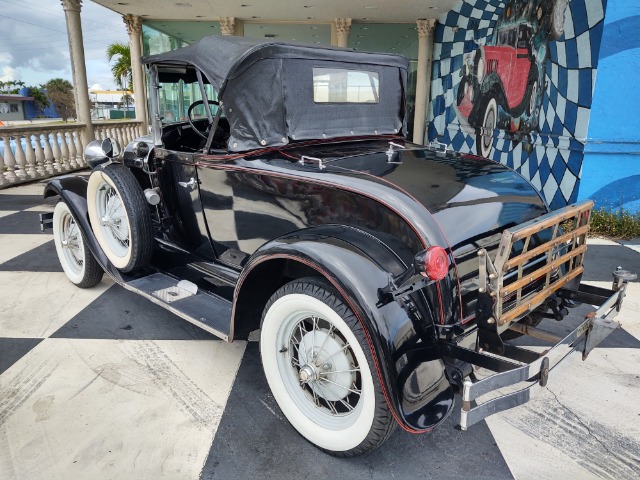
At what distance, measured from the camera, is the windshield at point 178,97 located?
3.23m

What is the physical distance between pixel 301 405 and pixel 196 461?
512mm

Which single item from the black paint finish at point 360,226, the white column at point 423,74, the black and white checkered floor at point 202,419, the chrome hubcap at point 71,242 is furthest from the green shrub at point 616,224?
the white column at point 423,74

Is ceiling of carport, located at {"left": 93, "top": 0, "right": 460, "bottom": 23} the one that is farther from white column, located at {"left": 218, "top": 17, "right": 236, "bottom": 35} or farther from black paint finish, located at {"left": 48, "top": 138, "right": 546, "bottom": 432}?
black paint finish, located at {"left": 48, "top": 138, "right": 546, "bottom": 432}

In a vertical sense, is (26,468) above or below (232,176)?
below

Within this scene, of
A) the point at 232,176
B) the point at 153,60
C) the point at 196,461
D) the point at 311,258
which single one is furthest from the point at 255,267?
the point at 153,60

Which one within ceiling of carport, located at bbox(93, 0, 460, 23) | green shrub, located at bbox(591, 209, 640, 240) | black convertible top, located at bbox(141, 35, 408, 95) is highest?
ceiling of carport, located at bbox(93, 0, 460, 23)

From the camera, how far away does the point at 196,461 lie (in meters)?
2.03

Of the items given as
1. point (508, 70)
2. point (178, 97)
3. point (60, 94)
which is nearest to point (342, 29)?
point (508, 70)

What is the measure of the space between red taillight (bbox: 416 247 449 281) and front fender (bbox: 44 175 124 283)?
7.44ft

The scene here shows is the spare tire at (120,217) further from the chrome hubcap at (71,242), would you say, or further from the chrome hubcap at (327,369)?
the chrome hubcap at (327,369)

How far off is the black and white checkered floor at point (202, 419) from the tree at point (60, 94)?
223 ft

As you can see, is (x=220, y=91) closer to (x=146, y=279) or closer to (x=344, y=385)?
(x=146, y=279)

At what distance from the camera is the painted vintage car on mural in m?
6.29

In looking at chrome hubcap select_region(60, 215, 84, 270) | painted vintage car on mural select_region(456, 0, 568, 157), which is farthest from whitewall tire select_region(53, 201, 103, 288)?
painted vintage car on mural select_region(456, 0, 568, 157)
